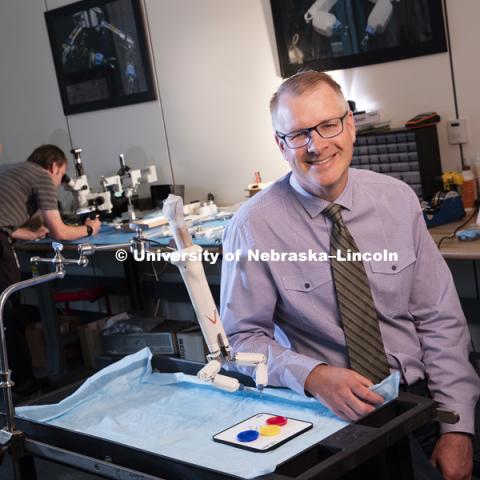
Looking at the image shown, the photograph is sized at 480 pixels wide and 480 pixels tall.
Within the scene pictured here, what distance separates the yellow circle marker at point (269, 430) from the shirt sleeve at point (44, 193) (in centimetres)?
282

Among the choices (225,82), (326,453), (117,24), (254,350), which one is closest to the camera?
(326,453)

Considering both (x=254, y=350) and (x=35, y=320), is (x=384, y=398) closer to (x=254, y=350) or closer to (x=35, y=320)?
(x=254, y=350)

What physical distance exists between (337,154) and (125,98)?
3268mm

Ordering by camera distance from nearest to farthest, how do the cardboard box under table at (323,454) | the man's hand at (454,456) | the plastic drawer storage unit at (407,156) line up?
the cardboard box under table at (323,454), the man's hand at (454,456), the plastic drawer storage unit at (407,156)

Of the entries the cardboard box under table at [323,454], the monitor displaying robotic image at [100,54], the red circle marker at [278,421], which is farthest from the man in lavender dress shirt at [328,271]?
the monitor displaying robotic image at [100,54]

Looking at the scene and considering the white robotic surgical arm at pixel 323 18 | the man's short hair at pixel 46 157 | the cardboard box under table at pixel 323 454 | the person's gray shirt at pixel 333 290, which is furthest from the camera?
the man's short hair at pixel 46 157

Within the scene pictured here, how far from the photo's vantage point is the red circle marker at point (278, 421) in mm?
1659

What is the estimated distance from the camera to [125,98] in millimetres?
4961

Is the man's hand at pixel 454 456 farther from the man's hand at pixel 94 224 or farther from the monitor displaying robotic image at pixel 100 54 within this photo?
the monitor displaying robotic image at pixel 100 54

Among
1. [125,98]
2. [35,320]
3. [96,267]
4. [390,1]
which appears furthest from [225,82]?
[35,320]

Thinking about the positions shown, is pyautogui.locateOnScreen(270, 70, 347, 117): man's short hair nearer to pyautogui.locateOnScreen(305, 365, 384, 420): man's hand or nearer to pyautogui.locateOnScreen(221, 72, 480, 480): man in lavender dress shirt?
pyautogui.locateOnScreen(221, 72, 480, 480): man in lavender dress shirt

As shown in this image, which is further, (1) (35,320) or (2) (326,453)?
(1) (35,320)

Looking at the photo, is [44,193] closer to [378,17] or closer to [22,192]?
[22,192]

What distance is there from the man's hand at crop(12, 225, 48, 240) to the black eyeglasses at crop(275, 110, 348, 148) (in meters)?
2.83
